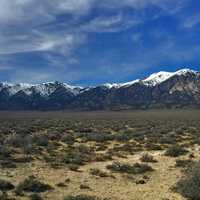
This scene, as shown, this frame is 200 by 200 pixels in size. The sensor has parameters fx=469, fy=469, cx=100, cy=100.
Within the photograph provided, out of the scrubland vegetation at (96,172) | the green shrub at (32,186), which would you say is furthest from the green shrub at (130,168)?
the green shrub at (32,186)

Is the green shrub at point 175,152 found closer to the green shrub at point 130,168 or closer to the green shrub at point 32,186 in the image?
the green shrub at point 130,168

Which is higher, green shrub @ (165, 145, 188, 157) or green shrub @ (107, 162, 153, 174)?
green shrub @ (165, 145, 188, 157)

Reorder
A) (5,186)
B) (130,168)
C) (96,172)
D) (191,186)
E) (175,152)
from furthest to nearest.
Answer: (175,152)
(130,168)
(96,172)
(5,186)
(191,186)

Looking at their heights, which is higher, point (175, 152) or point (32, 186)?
point (175, 152)

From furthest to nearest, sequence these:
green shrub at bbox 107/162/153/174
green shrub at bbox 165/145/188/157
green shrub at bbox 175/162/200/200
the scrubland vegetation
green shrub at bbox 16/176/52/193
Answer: green shrub at bbox 165/145/188/157 → green shrub at bbox 107/162/153/174 → green shrub at bbox 16/176/52/193 → the scrubland vegetation → green shrub at bbox 175/162/200/200

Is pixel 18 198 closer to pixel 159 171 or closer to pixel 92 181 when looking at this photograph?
pixel 92 181

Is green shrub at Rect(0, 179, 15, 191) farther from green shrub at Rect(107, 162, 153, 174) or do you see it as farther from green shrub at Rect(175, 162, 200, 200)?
green shrub at Rect(175, 162, 200, 200)

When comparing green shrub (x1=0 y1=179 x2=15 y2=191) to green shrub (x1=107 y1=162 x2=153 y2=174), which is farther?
green shrub (x1=107 y1=162 x2=153 y2=174)

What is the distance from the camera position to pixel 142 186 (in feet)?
66.3

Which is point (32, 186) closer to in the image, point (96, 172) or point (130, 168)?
point (96, 172)

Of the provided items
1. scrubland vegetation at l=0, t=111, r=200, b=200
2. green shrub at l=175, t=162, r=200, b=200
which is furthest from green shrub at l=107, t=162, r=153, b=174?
green shrub at l=175, t=162, r=200, b=200

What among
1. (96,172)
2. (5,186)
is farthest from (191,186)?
(5,186)

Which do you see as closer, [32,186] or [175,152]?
[32,186]

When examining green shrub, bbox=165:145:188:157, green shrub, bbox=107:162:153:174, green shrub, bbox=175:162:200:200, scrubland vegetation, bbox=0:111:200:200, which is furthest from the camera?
green shrub, bbox=165:145:188:157
